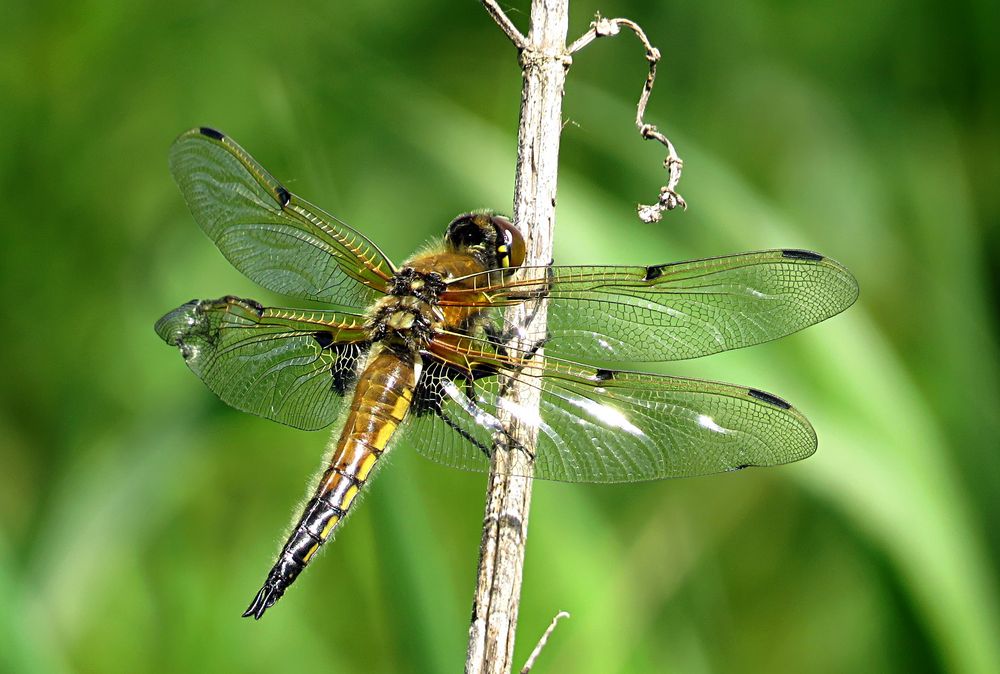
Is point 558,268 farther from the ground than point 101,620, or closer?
farther from the ground

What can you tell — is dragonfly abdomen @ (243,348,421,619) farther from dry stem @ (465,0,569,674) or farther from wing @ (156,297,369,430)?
dry stem @ (465,0,569,674)

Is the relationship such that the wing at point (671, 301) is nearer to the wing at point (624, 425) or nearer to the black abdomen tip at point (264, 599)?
the wing at point (624, 425)

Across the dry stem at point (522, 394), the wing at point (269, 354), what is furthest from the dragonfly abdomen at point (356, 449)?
the dry stem at point (522, 394)

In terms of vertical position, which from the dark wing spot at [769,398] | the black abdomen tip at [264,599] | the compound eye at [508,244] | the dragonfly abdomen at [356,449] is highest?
the compound eye at [508,244]

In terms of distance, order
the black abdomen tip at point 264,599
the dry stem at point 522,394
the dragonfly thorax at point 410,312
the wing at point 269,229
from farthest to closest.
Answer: the wing at point 269,229, the dragonfly thorax at point 410,312, the black abdomen tip at point 264,599, the dry stem at point 522,394

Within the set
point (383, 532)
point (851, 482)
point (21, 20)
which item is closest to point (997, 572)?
point (851, 482)

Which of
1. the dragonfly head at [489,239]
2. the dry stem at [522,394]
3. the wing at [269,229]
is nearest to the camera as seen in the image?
the dry stem at [522,394]

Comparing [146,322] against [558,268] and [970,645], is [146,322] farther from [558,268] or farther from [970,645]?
[970,645]
